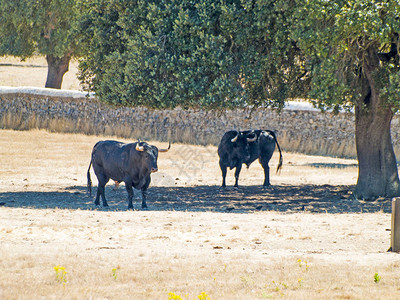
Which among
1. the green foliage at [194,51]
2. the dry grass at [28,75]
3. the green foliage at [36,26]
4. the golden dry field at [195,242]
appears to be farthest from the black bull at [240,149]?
the dry grass at [28,75]

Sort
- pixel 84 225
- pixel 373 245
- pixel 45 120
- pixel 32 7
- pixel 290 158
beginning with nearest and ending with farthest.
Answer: pixel 373 245
pixel 84 225
pixel 290 158
pixel 45 120
pixel 32 7

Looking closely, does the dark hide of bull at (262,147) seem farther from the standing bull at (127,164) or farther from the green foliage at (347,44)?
the standing bull at (127,164)

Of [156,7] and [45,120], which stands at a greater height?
[156,7]

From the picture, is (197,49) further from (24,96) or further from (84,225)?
(24,96)

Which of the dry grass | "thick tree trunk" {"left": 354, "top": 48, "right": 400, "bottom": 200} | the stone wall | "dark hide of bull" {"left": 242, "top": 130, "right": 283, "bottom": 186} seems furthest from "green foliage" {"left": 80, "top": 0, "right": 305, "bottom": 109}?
the dry grass

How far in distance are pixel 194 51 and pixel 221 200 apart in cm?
385

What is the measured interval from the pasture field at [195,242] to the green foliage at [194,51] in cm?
277

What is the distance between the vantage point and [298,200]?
58.9 feet

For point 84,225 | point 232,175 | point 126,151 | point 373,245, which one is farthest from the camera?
point 232,175

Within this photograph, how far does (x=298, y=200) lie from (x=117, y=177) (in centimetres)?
485

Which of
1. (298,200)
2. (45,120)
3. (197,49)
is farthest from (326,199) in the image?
(45,120)

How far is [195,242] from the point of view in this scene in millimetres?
11062

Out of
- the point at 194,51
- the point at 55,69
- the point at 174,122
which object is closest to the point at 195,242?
the point at 194,51

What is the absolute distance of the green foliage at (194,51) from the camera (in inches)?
660
